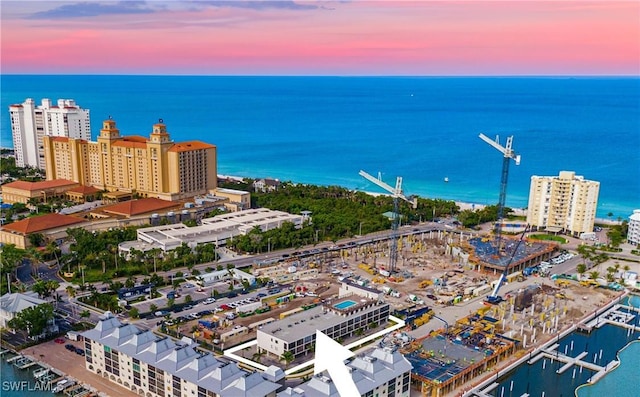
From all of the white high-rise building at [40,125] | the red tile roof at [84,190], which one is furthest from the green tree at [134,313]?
the white high-rise building at [40,125]

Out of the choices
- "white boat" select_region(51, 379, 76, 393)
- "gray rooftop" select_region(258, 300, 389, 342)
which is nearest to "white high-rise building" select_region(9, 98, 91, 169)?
"gray rooftop" select_region(258, 300, 389, 342)

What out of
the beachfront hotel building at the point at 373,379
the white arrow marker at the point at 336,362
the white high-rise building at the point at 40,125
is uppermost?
the white arrow marker at the point at 336,362

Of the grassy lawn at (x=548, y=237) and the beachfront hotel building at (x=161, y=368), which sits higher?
the beachfront hotel building at (x=161, y=368)

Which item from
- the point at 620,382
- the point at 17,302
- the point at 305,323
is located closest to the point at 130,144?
the point at 17,302

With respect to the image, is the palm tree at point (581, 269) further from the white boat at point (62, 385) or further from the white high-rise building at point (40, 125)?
the white high-rise building at point (40, 125)

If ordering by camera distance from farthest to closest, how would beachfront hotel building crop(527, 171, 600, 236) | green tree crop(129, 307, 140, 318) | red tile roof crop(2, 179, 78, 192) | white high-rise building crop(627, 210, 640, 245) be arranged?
1. red tile roof crop(2, 179, 78, 192)
2. beachfront hotel building crop(527, 171, 600, 236)
3. white high-rise building crop(627, 210, 640, 245)
4. green tree crop(129, 307, 140, 318)

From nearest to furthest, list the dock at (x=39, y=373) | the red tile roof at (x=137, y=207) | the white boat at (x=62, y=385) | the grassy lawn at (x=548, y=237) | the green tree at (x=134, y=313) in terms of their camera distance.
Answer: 1. the white boat at (x=62, y=385)
2. the dock at (x=39, y=373)
3. the green tree at (x=134, y=313)
4. the grassy lawn at (x=548, y=237)
5. the red tile roof at (x=137, y=207)

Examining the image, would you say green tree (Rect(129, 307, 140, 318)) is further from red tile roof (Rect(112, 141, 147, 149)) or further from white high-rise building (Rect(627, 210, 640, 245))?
white high-rise building (Rect(627, 210, 640, 245))

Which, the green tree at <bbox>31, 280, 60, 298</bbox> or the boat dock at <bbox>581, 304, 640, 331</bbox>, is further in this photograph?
the green tree at <bbox>31, 280, 60, 298</bbox>
